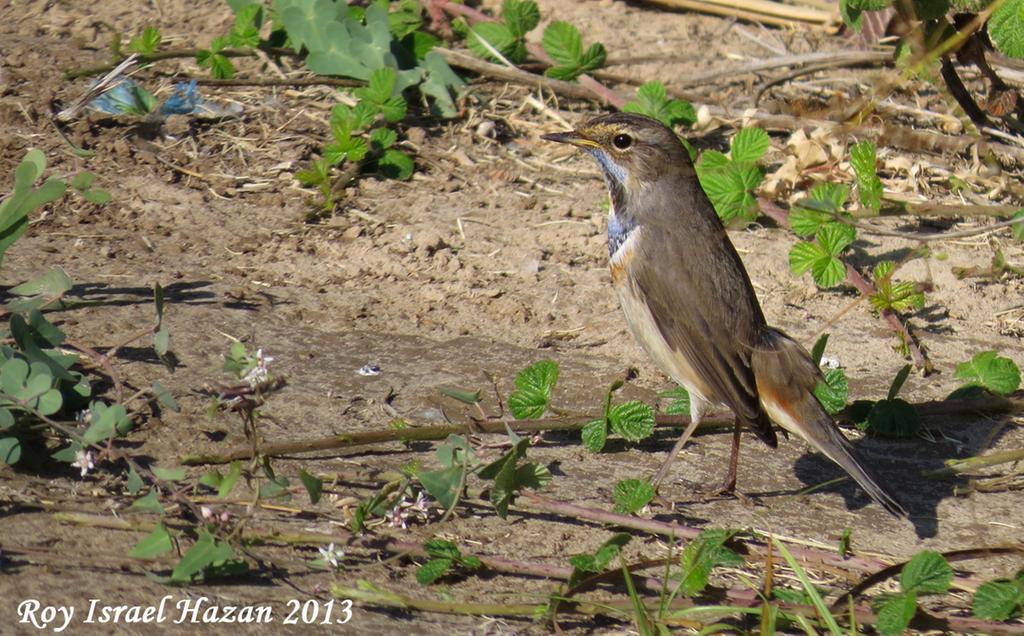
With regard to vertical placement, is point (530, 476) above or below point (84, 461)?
above

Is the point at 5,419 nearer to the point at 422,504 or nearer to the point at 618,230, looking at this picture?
the point at 422,504

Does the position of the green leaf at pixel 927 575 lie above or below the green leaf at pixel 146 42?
above

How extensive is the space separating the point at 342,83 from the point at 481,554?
4.02m

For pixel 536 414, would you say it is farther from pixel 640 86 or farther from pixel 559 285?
pixel 640 86

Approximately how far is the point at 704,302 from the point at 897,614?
177cm

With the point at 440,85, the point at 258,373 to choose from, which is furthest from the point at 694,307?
the point at 440,85

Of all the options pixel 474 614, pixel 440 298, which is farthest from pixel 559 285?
pixel 474 614

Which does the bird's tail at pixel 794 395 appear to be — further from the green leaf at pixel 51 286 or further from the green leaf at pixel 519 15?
the green leaf at pixel 519 15

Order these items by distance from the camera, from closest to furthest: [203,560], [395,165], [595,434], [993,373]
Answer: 1. [203,560]
2. [595,434]
3. [993,373]
4. [395,165]

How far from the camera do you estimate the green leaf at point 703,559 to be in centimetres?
412

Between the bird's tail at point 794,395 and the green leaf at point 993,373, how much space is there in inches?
31.4

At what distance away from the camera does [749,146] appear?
6.86 metres

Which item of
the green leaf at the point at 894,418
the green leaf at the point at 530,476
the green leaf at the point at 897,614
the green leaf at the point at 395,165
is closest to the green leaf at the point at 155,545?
the green leaf at the point at 530,476

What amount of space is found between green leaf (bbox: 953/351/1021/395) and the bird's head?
1.51m
